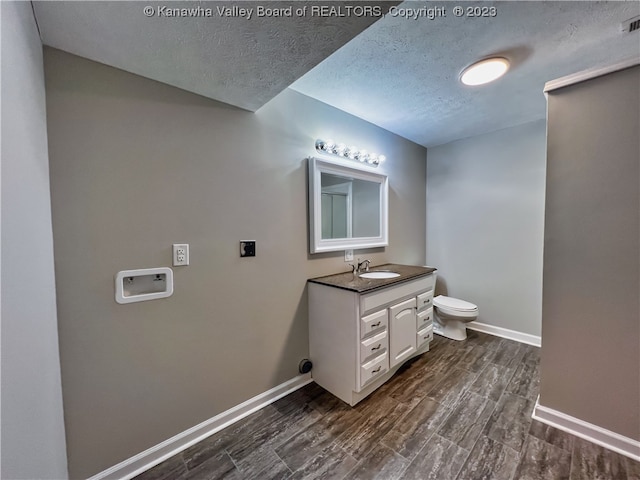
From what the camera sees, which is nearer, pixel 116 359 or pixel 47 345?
pixel 47 345

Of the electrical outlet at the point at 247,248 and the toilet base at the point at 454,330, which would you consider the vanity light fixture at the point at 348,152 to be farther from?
the toilet base at the point at 454,330

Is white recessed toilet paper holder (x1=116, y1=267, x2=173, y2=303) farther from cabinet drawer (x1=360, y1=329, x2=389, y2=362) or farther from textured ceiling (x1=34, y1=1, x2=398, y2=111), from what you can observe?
cabinet drawer (x1=360, y1=329, x2=389, y2=362)

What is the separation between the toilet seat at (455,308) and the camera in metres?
2.58

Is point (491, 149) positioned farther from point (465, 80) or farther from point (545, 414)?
point (545, 414)

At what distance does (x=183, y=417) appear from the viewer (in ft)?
4.72

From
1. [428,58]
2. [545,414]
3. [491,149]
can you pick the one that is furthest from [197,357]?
[491,149]

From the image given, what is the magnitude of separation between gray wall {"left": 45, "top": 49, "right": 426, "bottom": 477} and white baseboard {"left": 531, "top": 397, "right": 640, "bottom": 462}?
1.64 metres

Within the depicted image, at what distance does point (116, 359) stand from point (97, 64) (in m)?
1.44

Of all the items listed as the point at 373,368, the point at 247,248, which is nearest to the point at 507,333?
the point at 373,368

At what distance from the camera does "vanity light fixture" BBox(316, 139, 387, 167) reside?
2078 millimetres

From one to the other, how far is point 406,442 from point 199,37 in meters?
2.29

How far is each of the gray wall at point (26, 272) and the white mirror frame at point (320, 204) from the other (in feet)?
4.75

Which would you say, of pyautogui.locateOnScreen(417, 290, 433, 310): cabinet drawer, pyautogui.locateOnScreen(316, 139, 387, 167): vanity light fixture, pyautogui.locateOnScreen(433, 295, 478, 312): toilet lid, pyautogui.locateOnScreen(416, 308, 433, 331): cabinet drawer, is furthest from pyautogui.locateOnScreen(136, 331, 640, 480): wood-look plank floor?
pyautogui.locateOnScreen(316, 139, 387, 167): vanity light fixture

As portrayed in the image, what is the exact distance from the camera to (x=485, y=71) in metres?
1.66
